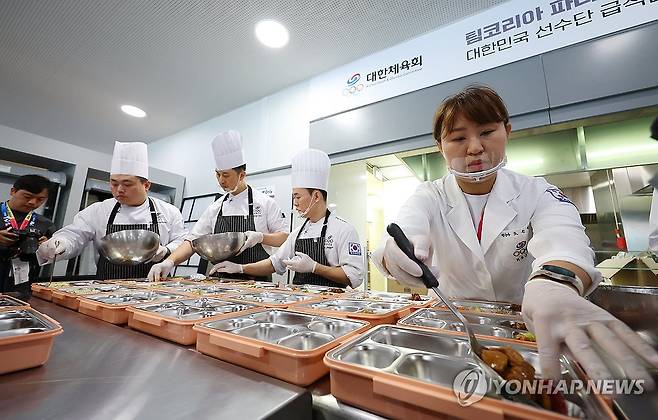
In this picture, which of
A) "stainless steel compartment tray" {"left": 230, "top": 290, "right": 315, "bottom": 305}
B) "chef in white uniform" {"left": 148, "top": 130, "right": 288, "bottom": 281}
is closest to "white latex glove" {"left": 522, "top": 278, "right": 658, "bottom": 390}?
"stainless steel compartment tray" {"left": 230, "top": 290, "right": 315, "bottom": 305}

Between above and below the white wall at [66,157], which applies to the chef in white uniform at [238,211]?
below

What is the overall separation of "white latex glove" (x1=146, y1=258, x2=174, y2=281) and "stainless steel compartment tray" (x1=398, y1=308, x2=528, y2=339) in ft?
5.42

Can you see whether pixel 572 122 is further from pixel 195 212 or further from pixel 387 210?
pixel 195 212

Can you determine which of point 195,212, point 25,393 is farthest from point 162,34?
point 25,393

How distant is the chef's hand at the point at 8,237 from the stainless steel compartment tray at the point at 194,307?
1.36 metres

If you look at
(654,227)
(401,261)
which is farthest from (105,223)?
(654,227)

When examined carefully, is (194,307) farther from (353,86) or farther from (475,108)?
(353,86)

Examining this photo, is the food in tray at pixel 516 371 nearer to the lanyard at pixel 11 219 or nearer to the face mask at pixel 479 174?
the face mask at pixel 479 174

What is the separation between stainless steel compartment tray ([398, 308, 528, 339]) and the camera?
2.41 feet

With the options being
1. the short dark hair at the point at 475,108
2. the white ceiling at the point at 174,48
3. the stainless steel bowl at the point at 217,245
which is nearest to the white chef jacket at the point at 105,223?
the stainless steel bowl at the point at 217,245

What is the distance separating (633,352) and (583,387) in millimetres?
85

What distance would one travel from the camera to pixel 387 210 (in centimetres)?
409

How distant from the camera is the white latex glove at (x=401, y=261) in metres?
Result: 0.75

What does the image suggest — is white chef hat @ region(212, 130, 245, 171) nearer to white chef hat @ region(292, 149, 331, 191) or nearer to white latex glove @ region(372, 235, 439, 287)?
white chef hat @ region(292, 149, 331, 191)
